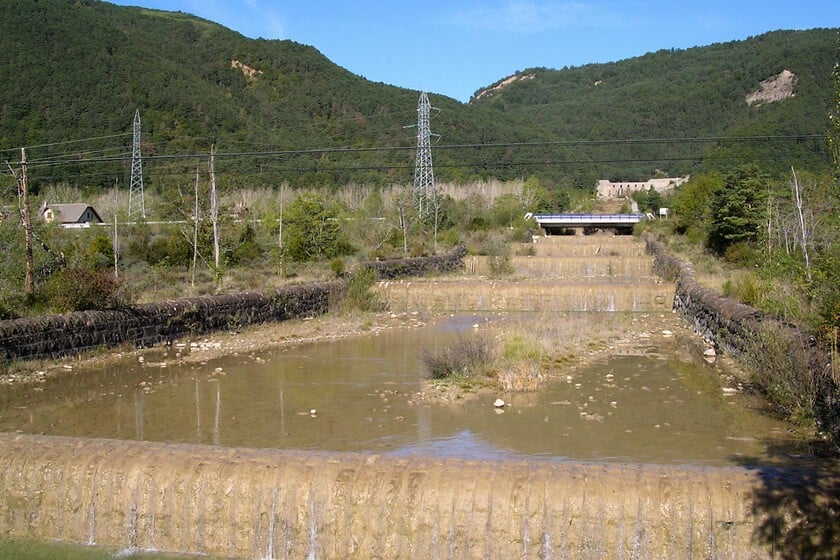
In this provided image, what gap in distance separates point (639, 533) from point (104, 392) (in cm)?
979

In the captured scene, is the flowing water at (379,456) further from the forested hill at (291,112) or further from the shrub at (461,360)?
the forested hill at (291,112)

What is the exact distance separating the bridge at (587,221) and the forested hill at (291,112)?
Answer: 7.06 metres

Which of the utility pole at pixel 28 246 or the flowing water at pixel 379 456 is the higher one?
the utility pole at pixel 28 246

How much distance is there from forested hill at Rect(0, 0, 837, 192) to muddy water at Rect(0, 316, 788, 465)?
16.0m

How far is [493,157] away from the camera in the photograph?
97.9 metres

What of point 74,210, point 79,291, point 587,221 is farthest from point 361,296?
Result: point 587,221

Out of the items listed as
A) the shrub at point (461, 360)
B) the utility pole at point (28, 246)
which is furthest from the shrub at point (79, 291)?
the shrub at point (461, 360)

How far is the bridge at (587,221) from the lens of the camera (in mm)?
66000

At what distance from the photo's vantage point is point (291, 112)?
9000 centimetres

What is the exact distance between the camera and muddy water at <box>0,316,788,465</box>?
10.5m

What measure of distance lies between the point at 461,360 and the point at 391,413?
257 centimetres

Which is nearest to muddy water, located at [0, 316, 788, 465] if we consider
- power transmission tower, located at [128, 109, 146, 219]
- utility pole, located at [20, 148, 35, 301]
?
utility pole, located at [20, 148, 35, 301]

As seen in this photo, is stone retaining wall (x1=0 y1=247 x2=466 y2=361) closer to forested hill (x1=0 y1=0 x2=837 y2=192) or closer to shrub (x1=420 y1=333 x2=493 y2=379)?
shrub (x1=420 y1=333 x2=493 y2=379)

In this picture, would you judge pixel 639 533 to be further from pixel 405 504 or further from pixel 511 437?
pixel 511 437
